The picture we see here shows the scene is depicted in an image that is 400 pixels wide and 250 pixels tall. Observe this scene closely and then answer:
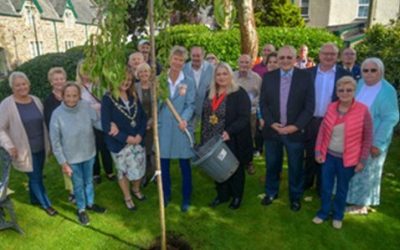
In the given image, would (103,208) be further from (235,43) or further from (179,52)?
A: (235,43)

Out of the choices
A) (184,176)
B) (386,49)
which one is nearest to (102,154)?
(184,176)

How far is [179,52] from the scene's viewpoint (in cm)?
458

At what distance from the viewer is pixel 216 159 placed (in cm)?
429

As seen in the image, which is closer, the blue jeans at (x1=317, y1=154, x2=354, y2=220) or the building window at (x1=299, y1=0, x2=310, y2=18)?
the blue jeans at (x1=317, y1=154, x2=354, y2=220)

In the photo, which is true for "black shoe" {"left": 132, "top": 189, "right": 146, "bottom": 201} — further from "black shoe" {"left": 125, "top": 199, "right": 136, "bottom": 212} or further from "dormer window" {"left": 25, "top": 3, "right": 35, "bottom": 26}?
"dormer window" {"left": 25, "top": 3, "right": 35, "bottom": 26}

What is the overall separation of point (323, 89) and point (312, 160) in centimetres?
118

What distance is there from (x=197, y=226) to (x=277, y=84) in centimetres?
225

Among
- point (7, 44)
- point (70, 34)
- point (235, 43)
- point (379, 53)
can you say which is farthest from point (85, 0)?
point (379, 53)

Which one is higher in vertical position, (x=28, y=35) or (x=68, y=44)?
(x=28, y=35)

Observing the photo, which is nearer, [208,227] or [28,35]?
[208,227]

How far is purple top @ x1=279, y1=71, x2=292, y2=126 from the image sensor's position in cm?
454

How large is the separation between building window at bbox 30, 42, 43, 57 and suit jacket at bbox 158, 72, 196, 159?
1401 inches

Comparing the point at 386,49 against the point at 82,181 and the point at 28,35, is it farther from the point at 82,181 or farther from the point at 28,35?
the point at 28,35

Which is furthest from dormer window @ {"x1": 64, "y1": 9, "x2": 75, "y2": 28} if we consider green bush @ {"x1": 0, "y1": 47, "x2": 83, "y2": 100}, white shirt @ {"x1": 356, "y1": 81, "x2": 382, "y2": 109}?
white shirt @ {"x1": 356, "y1": 81, "x2": 382, "y2": 109}
